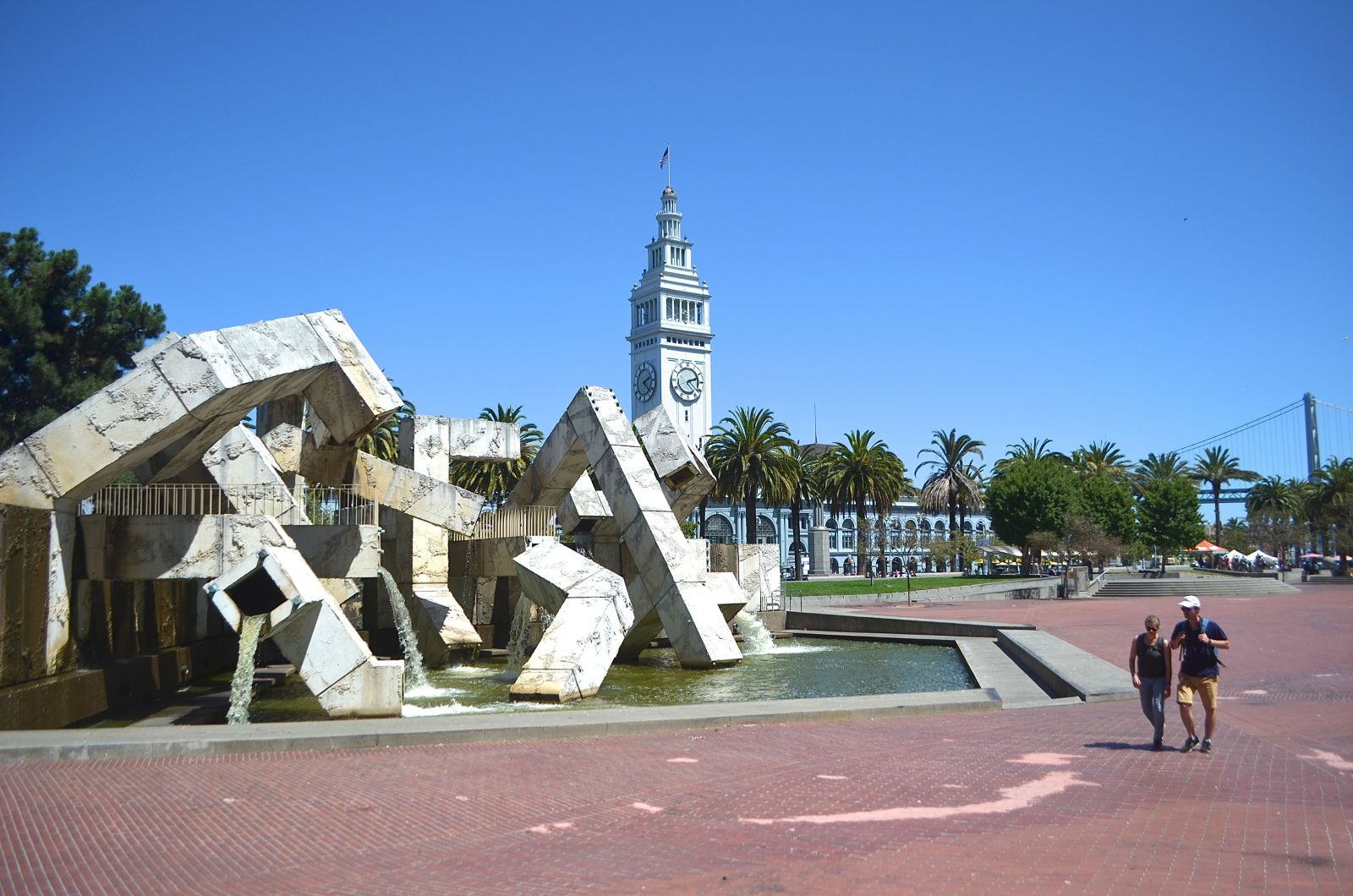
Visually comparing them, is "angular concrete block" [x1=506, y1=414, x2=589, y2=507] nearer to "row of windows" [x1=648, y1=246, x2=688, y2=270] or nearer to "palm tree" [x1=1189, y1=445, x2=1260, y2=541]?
"palm tree" [x1=1189, y1=445, x2=1260, y2=541]

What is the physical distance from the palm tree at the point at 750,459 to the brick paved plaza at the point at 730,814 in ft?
139

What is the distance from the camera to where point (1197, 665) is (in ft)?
32.7

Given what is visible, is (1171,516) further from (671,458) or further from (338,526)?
(338,526)

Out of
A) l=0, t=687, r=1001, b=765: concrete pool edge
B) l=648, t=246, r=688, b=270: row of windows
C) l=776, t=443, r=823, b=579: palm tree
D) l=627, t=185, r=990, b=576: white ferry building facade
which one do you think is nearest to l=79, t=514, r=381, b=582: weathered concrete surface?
l=0, t=687, r=1001, b=765: concrete pool edge

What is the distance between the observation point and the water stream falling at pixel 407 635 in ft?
63.3

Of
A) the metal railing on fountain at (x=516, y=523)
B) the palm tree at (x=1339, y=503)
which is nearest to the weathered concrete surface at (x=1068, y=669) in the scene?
the metal railing on fountain at (x=516, y=523)

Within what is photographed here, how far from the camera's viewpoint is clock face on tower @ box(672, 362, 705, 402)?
147m

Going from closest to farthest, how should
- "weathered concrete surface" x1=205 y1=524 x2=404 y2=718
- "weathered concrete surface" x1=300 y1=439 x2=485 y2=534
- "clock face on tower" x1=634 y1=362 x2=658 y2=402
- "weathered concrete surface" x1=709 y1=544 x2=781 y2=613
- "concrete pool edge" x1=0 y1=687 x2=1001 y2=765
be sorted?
"concrete pool edge" x1=0 y1=687 x2=1001 y2=765 → "weathered concrete surface" x1=205 y1=524 x2=404 y2=718 → "weathered concrete surface" x1=300 y1=439 x2=485 y2=534 → "weathered concrete surface" x1=709 y1=544 x2=781 y2=613 → "clock face on tower" x1=634 y1=362 x2=658 y2=402

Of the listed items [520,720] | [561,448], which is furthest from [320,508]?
[520,720]

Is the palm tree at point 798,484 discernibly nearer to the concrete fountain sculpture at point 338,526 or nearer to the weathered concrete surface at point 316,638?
the concrete fountain sculpture at point 338,526

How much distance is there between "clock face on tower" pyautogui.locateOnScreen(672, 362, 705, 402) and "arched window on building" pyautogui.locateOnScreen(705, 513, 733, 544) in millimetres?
39223

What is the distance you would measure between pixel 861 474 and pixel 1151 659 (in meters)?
52.4

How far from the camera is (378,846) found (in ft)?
23.5

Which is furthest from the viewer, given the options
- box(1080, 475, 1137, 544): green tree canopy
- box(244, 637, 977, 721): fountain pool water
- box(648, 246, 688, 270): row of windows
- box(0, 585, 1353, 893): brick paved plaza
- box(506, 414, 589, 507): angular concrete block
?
box(648, 246, 688, 270): row of windows
